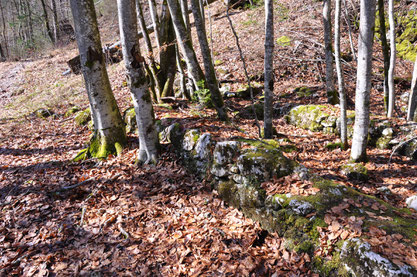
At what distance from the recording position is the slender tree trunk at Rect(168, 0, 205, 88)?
257 inches

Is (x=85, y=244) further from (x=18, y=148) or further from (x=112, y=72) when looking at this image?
(x=112, y=72)

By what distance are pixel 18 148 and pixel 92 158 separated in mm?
3545

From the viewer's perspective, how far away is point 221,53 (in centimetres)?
1435

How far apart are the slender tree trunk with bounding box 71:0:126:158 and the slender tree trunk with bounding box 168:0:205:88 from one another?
82.2 inches

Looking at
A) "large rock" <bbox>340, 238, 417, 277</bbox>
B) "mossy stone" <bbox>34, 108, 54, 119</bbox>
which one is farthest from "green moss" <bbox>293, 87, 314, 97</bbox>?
"mossy stone" <bbox>34, 108, 54, 119</bbox>

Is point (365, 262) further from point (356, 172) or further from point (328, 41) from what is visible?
point (328, 41)

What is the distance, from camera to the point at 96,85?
18.2 feet

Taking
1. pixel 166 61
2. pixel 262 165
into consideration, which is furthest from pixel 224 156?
pixel 166 61

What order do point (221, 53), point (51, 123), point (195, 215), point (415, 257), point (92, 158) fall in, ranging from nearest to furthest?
point (415, 257), point (195, 215), point (92, 158), point (51, 123), point (221, 53)

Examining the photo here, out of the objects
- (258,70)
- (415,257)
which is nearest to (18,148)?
(415,257)

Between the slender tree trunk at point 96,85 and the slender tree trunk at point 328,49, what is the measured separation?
7.22 m

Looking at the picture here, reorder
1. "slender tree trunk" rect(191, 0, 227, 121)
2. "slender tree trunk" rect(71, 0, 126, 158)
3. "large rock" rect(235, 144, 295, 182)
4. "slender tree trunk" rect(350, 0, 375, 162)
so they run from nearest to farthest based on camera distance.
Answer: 1. "large rock" rect(235, 144, 295, 182)
2. "slender tree trunk" rect(350, 0, 375, 162)
3. "slender tree trunk" rect(71, 0, 126, 158)
4. "slender tree trunk" rect(191, 0, 227, 121)

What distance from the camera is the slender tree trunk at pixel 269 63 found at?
17.5 feet

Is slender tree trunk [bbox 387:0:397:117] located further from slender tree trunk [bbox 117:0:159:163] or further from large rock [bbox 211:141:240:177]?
slender tree trunk [bbox 117:0:159:163]
